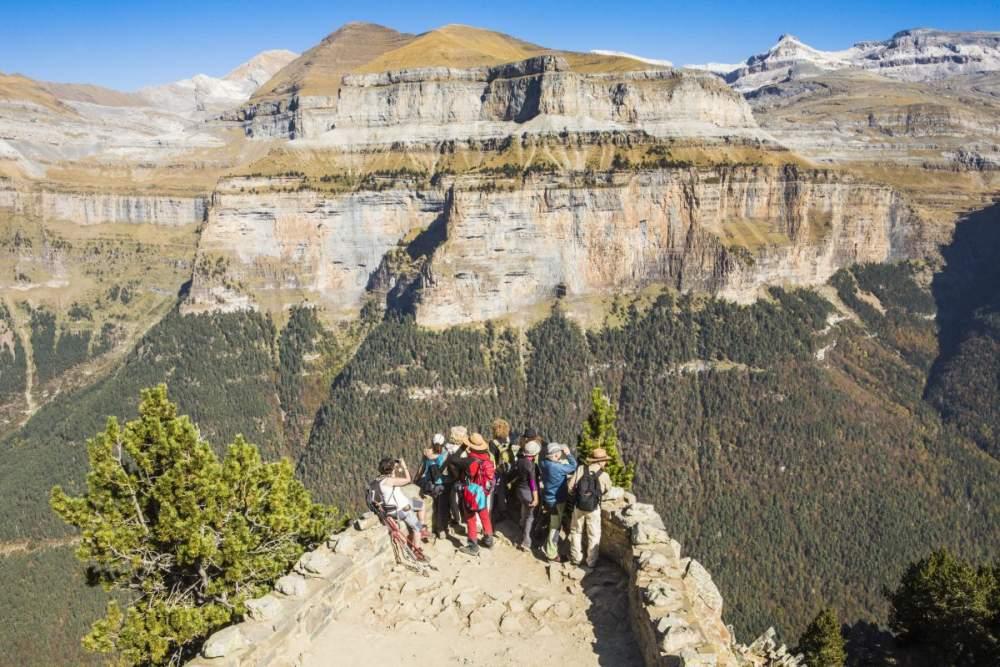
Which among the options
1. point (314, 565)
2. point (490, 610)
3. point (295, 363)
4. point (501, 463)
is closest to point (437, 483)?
point (501, 463)

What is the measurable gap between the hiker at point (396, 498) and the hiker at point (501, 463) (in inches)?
120

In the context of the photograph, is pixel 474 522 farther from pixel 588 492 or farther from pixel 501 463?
pixel 588 492

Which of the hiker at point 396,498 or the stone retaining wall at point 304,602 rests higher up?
the hiker at point 396,498

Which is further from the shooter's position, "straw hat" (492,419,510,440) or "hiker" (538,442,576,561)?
"straw hat" (492,419,510,440)

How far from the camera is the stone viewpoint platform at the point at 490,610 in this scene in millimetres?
18344

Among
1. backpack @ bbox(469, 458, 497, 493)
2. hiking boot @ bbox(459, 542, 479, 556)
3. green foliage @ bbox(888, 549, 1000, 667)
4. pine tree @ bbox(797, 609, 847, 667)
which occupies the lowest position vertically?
pine tree @ bbox(797, 609, 847, 667)

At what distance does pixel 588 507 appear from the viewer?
71.5ft

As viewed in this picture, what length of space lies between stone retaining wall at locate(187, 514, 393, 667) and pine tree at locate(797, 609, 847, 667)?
34.5 m

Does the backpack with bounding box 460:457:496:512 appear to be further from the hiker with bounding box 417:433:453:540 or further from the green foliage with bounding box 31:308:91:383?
the green foliage with bounding box 31:308:91:383

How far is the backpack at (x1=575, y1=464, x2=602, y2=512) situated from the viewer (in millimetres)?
21688

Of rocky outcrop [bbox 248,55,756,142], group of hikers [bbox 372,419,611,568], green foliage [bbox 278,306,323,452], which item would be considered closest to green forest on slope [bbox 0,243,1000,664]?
green foliage [bbox 278,306,323,452]

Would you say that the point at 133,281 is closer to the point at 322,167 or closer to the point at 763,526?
the point at 322,167

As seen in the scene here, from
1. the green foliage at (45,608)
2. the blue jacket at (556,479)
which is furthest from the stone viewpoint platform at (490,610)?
the green foliage at (45,608)

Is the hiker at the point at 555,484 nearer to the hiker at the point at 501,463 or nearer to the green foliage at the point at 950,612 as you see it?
the hiker at the point at 501,463
